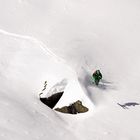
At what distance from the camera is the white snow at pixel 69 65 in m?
15.8

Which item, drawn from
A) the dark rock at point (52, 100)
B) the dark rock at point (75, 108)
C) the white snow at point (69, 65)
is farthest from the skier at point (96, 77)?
the dark rock at point (75, 108)

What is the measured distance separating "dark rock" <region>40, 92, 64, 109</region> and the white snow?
22 centimetres

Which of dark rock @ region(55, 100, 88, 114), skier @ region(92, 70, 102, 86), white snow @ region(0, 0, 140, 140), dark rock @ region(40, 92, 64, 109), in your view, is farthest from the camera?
skier @ region(92, 70, 102, 86)

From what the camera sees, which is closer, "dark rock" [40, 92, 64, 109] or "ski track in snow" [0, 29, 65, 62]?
"dark rock" [40, 92, 64, 109]

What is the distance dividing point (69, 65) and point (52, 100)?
3.01 m

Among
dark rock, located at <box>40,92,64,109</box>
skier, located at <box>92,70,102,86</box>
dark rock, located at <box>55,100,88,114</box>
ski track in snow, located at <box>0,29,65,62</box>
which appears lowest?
dark rock, located at <box>55,100,88,114</box>

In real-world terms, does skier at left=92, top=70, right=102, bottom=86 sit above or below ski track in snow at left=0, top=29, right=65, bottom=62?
below

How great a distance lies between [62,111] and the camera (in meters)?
17.8

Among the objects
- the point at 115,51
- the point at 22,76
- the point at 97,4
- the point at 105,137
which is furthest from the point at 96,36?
the point at 105,137

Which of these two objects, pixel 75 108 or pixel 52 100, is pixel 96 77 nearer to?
pixel 75 108

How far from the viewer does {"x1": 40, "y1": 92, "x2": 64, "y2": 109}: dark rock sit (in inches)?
723

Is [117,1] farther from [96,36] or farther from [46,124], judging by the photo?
[46,124]

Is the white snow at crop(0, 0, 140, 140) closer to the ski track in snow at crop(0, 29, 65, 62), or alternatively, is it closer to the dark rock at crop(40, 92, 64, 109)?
the ski track in snow at crop(0, 29, 65, 62)

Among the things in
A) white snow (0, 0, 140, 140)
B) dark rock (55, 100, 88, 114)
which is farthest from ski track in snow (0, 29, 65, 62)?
dark rock (55, 100, 88, 114)
